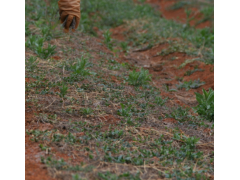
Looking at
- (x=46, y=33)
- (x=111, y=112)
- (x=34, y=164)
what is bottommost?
(x=34, y=164)

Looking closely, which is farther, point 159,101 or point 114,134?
point 159,101

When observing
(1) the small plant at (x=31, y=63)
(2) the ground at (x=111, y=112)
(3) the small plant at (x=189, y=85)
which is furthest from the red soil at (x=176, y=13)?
(1) the small plant at (x=31, y=63)

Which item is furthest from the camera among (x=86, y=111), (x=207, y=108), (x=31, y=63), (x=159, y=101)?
(x=31, y=63)

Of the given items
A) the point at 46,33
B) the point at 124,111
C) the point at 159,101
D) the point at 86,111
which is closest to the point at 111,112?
the point at 124,111

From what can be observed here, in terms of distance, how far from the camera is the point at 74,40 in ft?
20.5

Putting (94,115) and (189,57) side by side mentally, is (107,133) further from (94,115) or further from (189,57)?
(189,57)

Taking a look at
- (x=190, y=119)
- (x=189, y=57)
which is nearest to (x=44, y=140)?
(x=190, y=119)

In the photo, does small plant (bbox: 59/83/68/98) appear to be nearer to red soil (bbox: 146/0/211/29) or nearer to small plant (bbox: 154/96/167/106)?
small plant (bbox: 154/96/167/106)

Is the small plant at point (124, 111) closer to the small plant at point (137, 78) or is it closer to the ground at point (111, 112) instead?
the ground at point (111, 112)

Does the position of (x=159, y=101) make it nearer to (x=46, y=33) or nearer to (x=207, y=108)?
(x=207, y=108)

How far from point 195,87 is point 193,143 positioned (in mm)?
2729

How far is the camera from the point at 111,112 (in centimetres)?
340

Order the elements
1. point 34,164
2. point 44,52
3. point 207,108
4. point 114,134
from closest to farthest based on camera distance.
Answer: point 34,164
point 114,134
point 207,108
point 44,52

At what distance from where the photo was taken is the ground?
2377 millimetres
